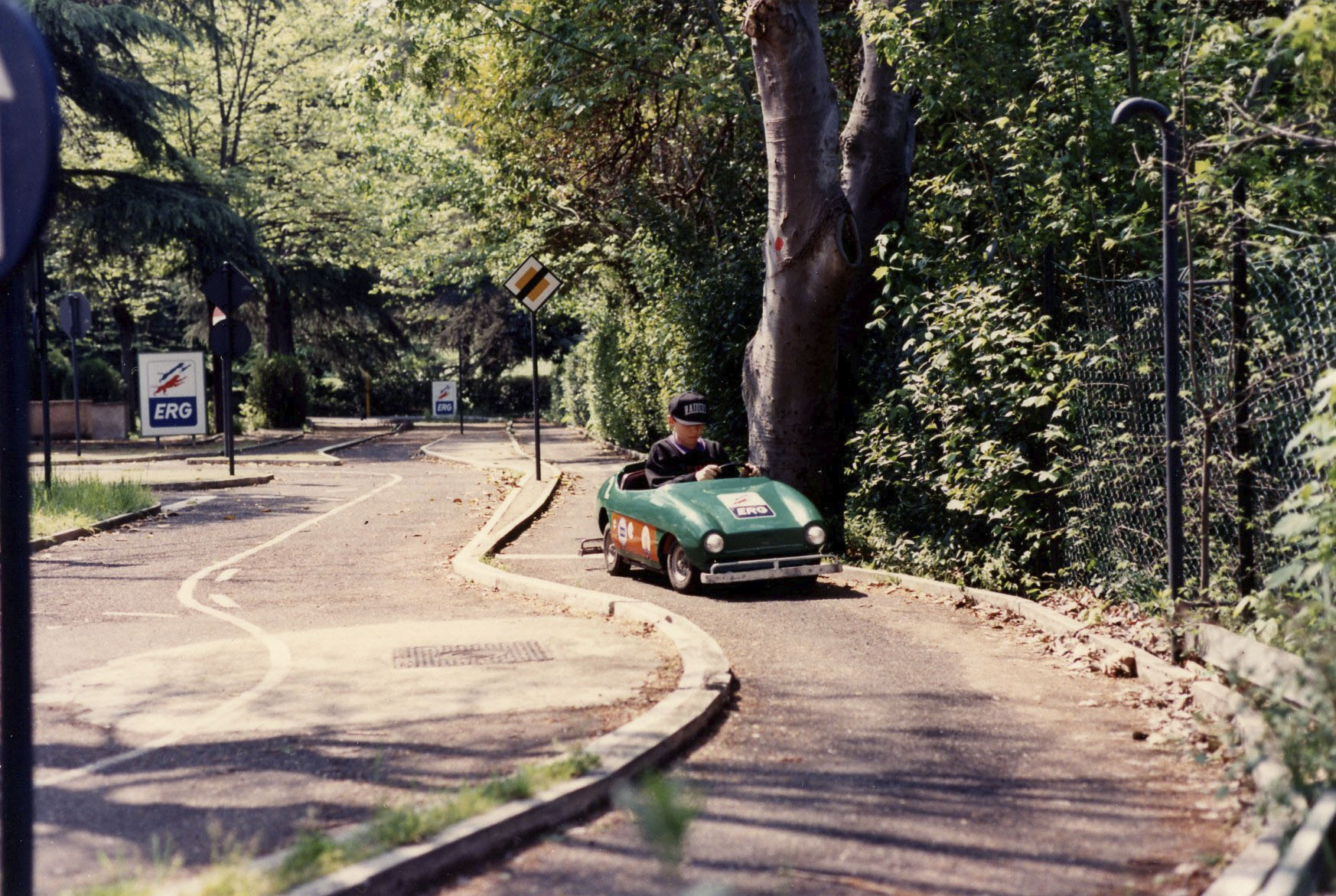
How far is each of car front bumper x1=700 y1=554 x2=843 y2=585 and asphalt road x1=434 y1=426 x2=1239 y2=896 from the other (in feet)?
4.29

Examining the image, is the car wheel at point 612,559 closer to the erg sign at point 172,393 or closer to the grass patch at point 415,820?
the grass patch at point 415,820

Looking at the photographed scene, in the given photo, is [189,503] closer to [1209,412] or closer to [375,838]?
[1209,412]

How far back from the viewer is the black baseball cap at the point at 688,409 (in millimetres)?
11180

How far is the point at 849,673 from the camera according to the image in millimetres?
7422

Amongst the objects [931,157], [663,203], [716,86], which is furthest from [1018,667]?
[663,203]

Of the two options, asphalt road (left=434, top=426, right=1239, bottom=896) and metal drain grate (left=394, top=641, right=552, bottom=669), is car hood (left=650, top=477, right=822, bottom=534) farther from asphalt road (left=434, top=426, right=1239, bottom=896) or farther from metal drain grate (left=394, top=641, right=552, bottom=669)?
metal drain grate (left=394, top=641, right=552, bottom=669)

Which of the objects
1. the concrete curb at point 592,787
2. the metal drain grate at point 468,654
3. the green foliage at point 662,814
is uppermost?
the green foliage at point 662,814

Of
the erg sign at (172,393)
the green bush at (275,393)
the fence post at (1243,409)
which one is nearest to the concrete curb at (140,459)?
the erg sign at (172,393)

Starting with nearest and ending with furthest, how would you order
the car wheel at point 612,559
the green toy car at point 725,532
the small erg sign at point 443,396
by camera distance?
the green toy car at point 725,532 → the car wheel at point 612,559 → the small erg sign at point 443,396

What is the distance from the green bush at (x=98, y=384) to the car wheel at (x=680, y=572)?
3418cm

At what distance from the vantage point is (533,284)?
1925 cm

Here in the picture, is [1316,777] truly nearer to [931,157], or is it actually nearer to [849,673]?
[849,673]

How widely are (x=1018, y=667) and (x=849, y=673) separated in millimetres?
1041

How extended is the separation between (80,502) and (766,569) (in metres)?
9.93
